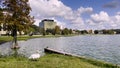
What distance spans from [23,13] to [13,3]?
134 inches

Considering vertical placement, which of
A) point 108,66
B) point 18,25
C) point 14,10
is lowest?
point 108,66

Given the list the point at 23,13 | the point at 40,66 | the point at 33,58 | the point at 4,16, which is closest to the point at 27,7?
the point at 23,13

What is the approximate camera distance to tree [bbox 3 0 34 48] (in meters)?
55.8

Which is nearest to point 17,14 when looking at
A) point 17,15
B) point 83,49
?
point 17,15

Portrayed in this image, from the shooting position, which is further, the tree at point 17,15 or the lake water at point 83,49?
the tree at point 17,15

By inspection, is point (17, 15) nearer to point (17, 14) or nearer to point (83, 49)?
point (17, 14)

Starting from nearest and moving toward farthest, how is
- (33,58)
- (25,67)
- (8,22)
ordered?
(25,67) → (33,58) → (8,22)

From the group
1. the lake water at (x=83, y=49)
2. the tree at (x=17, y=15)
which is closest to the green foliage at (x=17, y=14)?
the tree at (x=17, y=15)

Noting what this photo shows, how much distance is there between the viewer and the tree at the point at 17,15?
183 ft

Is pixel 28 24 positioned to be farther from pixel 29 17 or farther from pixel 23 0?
pixel 23 0

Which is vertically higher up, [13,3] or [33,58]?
[13,3]

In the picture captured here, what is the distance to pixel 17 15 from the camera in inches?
2250

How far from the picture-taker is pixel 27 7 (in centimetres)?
5688

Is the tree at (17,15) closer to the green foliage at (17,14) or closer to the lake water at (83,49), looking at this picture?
the green foliage at (17,14)
